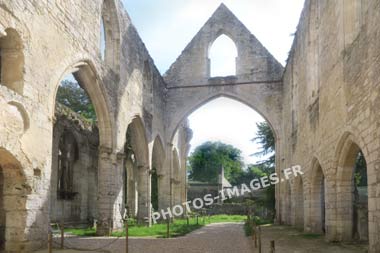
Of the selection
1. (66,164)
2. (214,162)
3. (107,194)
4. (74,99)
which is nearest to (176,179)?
(66,164)

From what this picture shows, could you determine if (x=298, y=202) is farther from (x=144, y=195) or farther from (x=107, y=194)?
(x=107, y=194)

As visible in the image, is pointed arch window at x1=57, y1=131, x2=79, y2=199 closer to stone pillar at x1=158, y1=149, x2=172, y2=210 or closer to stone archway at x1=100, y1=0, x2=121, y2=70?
Result: stone archway at x1=100, y1=0, x2=121, y2=70

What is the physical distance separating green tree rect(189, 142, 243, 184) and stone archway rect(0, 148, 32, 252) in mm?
50337

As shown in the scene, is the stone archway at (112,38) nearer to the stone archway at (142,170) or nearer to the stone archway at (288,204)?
the stone archway at (142,170)

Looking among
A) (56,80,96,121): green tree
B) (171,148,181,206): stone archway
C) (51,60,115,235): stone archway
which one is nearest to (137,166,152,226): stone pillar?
(51,60,115,235): stone archway

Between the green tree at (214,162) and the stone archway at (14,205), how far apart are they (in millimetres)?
50337

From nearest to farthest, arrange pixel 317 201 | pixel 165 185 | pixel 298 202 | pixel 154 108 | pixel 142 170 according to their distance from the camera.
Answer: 1. pixel 317 201
2. pixel 298 202
3. pixel 142 170
4. pixel 154 108
5. pixel 165 185

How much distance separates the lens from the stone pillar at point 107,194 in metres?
13.6

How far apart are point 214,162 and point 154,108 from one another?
44479 mm

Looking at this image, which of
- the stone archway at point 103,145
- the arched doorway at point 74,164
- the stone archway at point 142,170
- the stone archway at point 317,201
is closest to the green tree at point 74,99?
the arched doorway at point 74,164

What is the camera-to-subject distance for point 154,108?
2030cm

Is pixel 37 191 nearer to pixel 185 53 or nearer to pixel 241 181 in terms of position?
pixel 185 53

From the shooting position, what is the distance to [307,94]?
47.2ft

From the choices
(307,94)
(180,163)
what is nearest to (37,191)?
(307,94)
